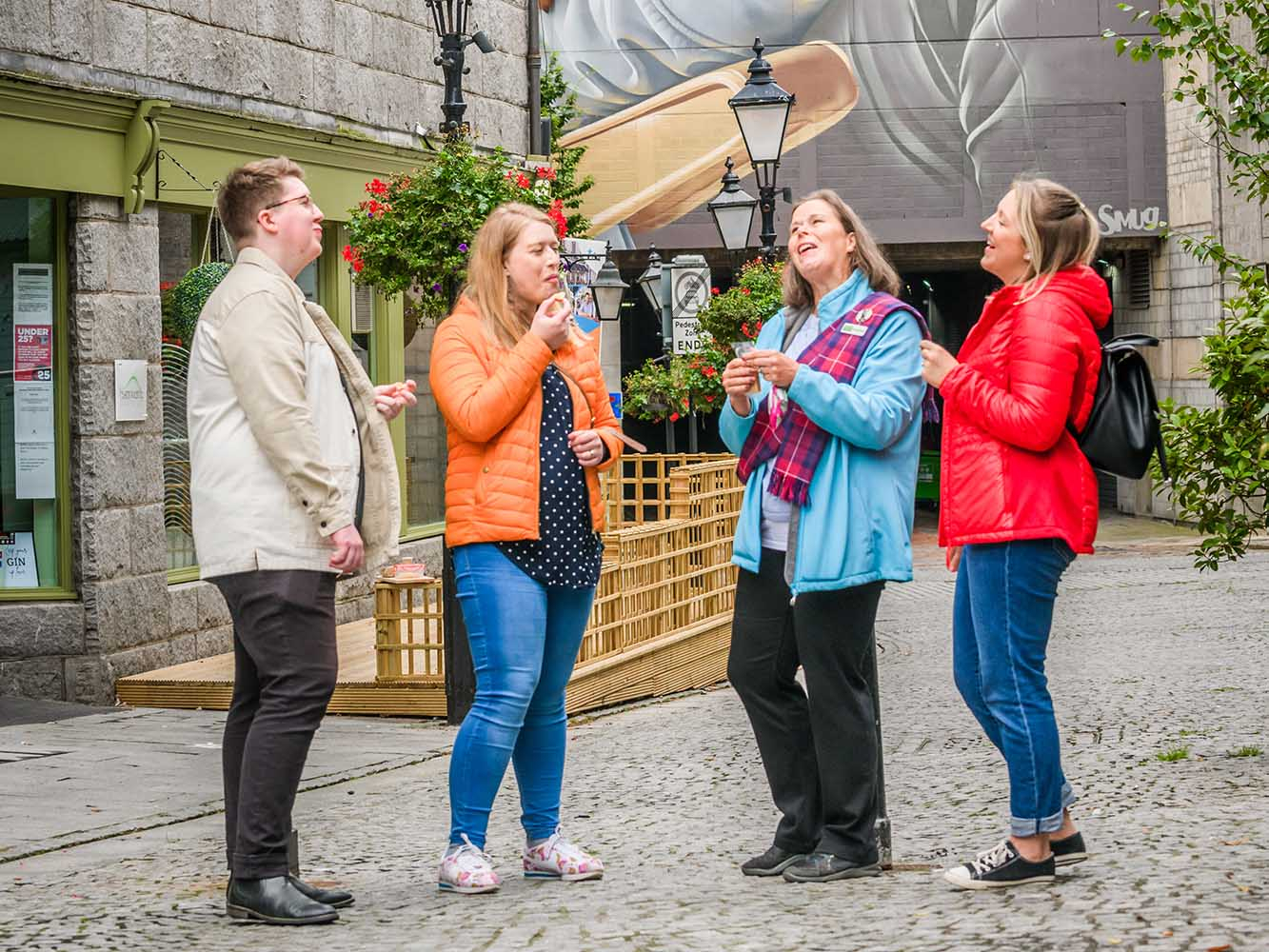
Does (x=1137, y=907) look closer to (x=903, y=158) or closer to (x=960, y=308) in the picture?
(x=903, y=158)

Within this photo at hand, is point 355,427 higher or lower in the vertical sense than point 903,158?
lower

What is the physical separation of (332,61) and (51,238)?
10.1 ft

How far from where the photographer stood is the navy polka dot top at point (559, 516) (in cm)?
500

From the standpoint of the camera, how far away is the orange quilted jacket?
16.3 feet

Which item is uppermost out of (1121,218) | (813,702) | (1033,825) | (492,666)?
(1121,218)

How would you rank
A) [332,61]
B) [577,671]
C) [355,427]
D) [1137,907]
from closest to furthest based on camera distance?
[1137,907], [355,427], [577,671], [332,61]

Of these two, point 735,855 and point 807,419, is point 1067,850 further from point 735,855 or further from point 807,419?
point 807,419

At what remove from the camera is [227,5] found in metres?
11.3

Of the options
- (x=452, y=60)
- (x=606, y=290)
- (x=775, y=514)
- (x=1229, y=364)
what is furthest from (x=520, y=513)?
(x=606, y=290)

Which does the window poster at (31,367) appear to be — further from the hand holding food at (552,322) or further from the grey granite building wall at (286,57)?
the hand holding food at (552,322)

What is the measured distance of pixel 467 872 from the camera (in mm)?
4934

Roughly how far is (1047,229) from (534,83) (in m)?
11.1

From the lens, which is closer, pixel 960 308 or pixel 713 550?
pixel 713 550

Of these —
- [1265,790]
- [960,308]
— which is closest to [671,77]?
[960,308]
